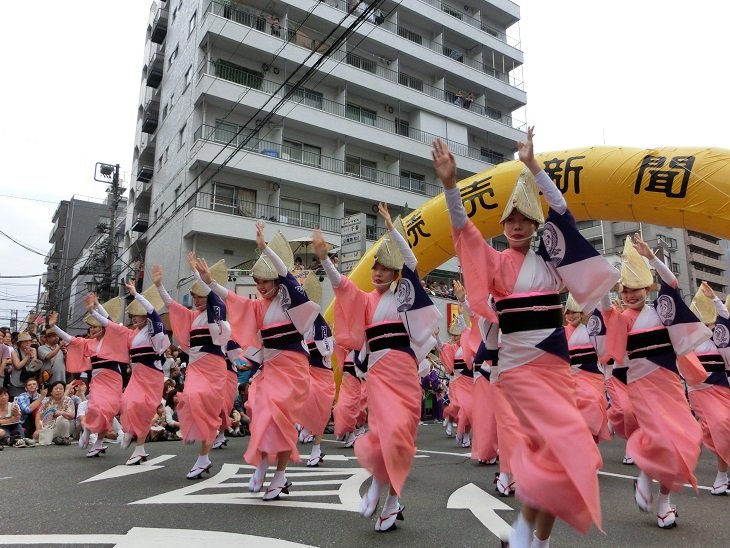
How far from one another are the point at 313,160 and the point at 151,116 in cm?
1306

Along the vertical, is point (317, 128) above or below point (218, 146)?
above

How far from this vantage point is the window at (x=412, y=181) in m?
29.0

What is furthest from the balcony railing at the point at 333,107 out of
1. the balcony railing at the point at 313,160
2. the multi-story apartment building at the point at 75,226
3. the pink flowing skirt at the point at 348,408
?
the multi-story apartment building at the point at 75,226

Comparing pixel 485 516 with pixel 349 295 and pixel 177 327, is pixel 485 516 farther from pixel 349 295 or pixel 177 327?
pixel 177 327

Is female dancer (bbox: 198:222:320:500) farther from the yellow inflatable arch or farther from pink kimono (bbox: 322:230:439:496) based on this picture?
the yellow inflatable arch

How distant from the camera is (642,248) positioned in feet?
16.7

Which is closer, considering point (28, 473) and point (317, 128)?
point (28, 473)

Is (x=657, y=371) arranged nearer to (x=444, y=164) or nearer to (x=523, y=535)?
(x=523, y=535)

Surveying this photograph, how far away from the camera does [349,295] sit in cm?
492

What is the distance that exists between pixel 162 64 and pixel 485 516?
34.3 metres

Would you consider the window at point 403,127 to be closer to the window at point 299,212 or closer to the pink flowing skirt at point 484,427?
the window at point 299,212

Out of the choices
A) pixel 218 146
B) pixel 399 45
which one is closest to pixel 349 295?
pixel 218 146

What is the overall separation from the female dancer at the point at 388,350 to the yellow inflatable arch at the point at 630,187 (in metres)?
Result: 3.45

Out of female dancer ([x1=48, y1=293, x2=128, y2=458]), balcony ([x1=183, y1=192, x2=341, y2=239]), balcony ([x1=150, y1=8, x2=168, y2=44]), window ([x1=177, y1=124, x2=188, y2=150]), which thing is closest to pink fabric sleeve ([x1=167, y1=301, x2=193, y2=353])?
female dancer ([x1=48, y1=293, x2=128, y2=458])
